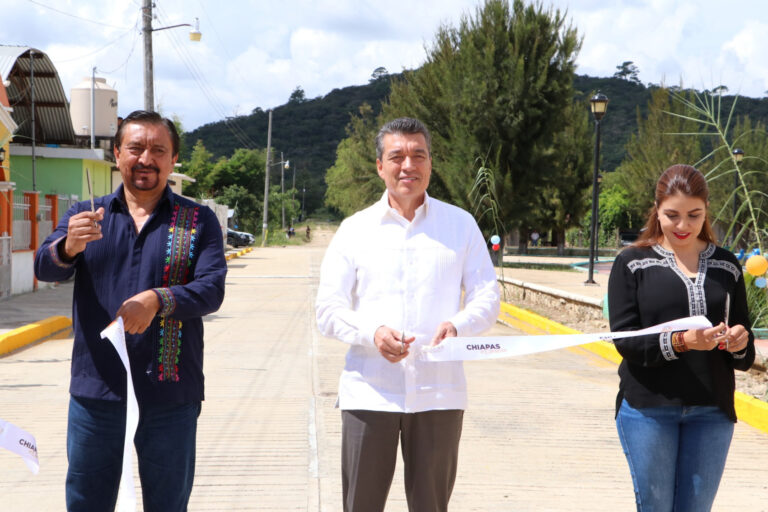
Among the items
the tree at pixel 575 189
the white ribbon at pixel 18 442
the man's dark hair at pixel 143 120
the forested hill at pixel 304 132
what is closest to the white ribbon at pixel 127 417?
the white ribbon at pixel 18 442

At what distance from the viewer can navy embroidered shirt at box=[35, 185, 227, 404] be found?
117 inches

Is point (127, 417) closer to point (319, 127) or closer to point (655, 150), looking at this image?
point (655, 150)

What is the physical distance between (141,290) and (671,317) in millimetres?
2031

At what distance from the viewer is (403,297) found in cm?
325

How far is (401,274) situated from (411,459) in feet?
2.40

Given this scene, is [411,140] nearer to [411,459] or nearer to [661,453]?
[411,459]

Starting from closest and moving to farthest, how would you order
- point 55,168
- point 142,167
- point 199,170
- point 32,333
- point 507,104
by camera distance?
point 142,167, point 32,333, point 55,168, point 507,104, point 199,170

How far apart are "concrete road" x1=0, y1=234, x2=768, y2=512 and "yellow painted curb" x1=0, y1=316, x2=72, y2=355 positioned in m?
0.26

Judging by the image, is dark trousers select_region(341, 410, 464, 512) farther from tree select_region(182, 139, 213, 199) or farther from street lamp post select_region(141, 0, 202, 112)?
tree select_region(182, 139, 213, 199)

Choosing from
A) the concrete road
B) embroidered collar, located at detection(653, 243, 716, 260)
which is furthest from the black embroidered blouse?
the concrete road

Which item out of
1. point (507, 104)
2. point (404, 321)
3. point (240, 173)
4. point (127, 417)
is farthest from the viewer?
point (240, 173)

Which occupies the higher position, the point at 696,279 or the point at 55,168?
the point at 55,168

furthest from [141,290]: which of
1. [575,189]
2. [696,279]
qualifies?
[575,189]

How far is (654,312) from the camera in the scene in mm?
3303
